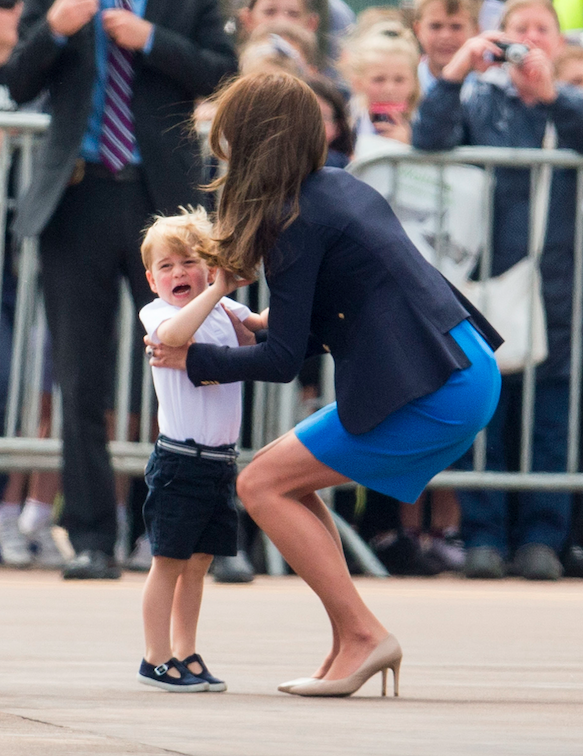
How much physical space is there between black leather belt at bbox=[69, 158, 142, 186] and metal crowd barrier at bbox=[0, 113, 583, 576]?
0.61 meters

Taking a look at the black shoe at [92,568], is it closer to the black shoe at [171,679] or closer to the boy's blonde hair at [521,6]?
the black shoe at [171,679]

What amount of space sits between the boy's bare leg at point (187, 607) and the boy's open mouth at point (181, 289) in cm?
59

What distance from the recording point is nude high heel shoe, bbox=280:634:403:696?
3.35 meters

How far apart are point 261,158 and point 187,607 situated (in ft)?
3.23

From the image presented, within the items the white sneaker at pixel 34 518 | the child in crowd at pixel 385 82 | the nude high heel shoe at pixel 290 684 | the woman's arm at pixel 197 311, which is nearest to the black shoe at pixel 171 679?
the nude high heel shoe at pixel 290 684

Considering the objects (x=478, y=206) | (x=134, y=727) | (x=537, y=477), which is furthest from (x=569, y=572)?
(x=134, y=727)

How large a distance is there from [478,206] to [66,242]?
1560 millimetres

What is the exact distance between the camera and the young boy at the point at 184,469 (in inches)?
135

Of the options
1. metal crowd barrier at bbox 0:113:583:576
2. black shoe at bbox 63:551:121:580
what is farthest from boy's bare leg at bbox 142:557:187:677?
metal crowd barrier at bbox 0:113:583:576

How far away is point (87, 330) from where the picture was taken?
18.3 ft

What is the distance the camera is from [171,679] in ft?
11.2

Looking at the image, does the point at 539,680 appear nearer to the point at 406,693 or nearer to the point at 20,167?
the point at 406,693

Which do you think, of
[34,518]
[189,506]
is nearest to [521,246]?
[34,518]

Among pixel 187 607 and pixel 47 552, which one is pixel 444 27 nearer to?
pixel 47 552
